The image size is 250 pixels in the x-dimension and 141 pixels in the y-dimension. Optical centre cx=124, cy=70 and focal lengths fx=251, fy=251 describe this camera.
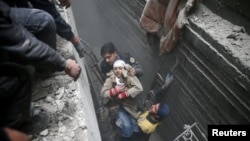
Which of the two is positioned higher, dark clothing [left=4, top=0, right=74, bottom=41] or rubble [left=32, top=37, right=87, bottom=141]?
Answer: dark clothing [left=4, top=0, right=74, bottom=41]

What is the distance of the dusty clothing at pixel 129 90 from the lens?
4.25m

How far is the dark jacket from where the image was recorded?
83.7 inches

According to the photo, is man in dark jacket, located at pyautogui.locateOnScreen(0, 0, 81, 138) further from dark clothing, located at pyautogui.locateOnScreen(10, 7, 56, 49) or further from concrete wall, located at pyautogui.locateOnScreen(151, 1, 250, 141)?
concrete wall, located at pyautogui.locateOnScreen(151, 1, 250, 141)

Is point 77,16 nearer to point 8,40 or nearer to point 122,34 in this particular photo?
point 122,34

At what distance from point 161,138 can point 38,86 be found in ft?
10.4

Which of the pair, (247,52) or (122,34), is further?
(122,34)

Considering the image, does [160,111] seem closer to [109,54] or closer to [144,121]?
[144,121]

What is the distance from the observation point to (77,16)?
372 inches

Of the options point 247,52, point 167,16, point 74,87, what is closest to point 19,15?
point 74,87

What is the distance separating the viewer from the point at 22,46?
2.26 metres

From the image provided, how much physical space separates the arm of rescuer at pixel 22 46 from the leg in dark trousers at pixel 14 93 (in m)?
0.14

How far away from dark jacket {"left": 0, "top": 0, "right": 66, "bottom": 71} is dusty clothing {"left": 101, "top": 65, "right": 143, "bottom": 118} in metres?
1.86

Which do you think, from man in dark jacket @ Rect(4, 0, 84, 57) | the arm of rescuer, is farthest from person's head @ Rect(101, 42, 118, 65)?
the arm of rescuer
